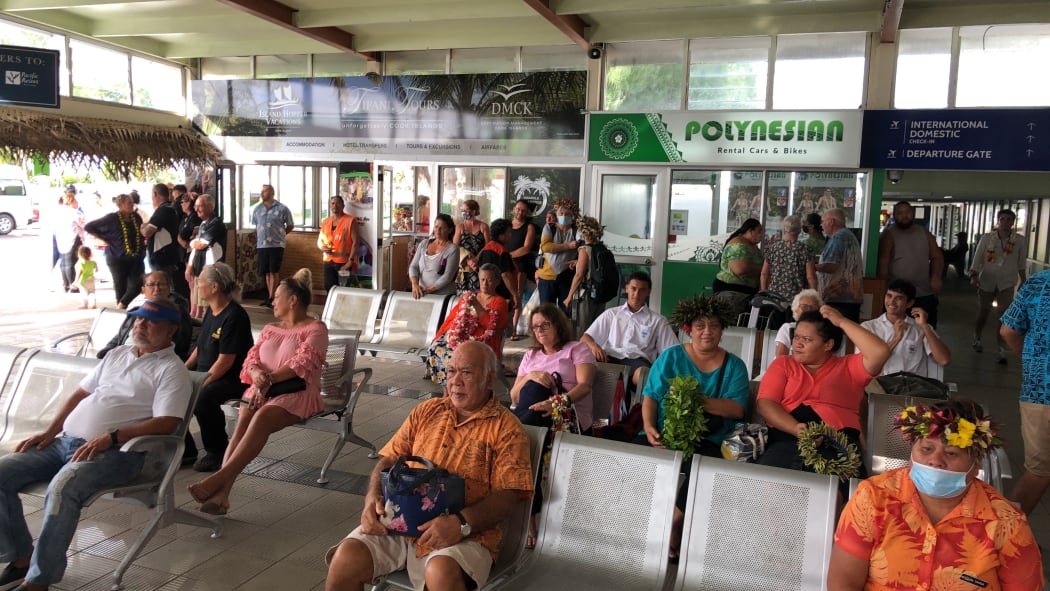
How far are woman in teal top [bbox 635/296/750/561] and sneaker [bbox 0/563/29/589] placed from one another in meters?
3.05

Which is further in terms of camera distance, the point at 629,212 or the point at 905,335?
the point at 629,212

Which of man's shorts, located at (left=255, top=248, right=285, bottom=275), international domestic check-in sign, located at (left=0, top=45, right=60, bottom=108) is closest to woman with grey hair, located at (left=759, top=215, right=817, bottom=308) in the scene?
man's shorts, located at (left=255, top=248, right=285, bottom=275)

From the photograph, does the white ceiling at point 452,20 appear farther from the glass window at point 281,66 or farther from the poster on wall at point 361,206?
the poster on wall at point 361,206

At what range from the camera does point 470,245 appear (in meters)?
8.97

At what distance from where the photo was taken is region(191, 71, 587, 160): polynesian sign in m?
11.6

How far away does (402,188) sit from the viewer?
1269cm

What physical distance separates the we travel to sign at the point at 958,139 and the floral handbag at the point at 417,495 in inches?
354

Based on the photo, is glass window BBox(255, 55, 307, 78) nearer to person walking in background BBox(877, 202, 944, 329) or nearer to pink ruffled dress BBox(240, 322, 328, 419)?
pink ruffled dress BBox(240, 322, 328, 419)

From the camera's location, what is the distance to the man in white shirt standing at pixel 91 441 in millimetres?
3324

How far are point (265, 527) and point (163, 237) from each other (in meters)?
7.49

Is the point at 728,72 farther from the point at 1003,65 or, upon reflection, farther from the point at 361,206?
the point at 361,206

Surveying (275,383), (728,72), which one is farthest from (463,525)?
(728,72)

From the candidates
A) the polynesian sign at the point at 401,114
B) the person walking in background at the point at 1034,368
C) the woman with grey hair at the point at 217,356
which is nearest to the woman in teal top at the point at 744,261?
the person walking in background at the point at 1034,368

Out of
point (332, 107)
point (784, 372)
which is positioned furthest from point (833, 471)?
point (332, 107)
